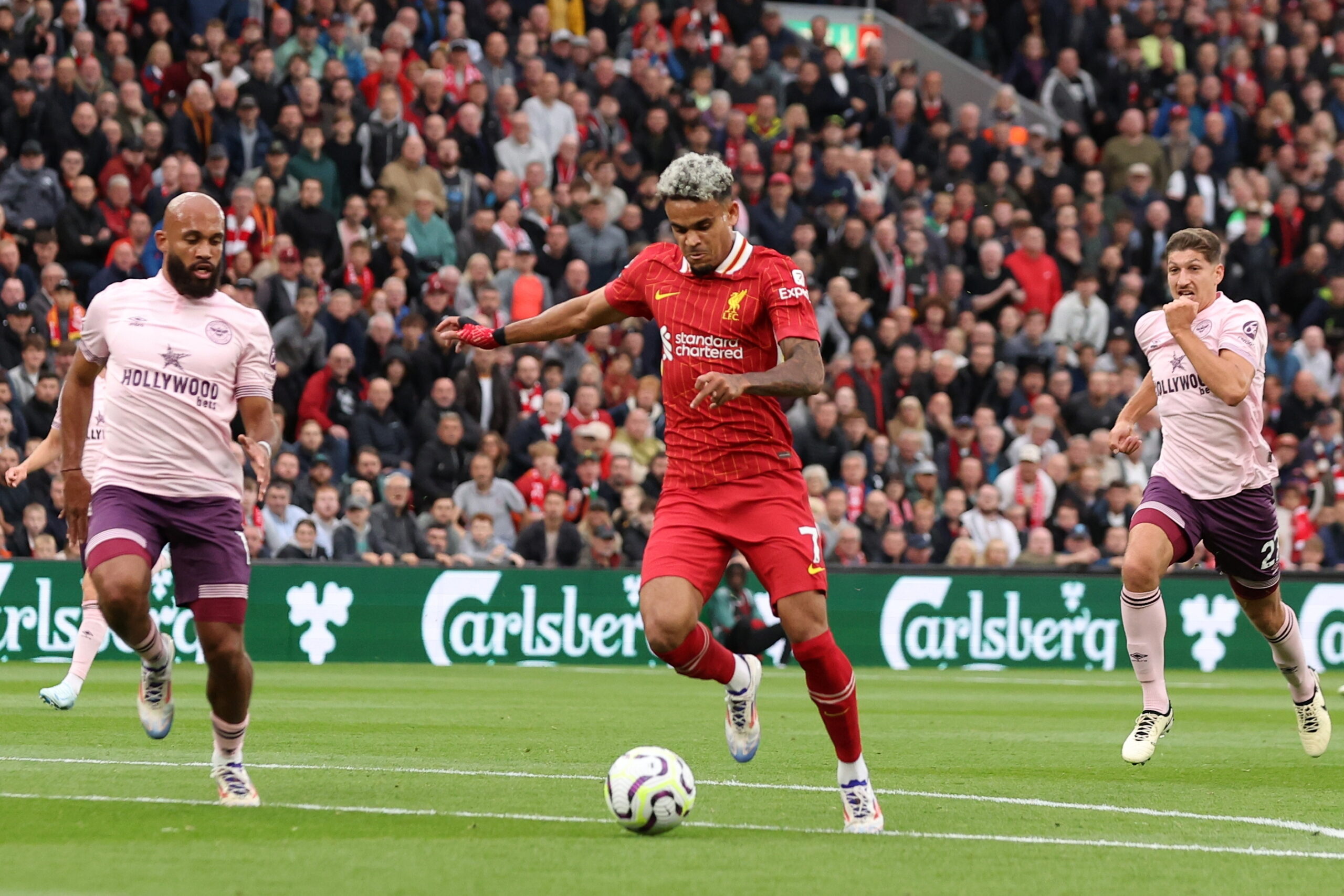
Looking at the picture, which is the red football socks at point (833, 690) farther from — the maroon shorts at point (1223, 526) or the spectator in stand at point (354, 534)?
the spectator in stand at point (354, 534)

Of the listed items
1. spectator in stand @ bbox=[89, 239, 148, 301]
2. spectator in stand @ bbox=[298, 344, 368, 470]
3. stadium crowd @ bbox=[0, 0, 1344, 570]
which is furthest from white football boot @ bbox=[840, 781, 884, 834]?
spectator in stand @ bbox=[298, 344, 368, 470]

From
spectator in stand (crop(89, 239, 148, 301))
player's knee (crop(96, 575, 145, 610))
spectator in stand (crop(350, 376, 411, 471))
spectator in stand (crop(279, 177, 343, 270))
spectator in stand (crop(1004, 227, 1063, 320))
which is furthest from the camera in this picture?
spectator in stand (crop(1004, 227, 1063, 320))

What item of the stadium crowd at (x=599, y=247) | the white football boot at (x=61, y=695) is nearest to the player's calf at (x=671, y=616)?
the white football boot at (x=61, y=695)

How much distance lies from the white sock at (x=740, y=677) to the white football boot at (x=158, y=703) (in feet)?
8.27

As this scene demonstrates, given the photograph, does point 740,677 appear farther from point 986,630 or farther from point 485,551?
point 986,630

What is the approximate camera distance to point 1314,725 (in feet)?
36.9

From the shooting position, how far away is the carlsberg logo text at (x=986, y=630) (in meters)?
21.5

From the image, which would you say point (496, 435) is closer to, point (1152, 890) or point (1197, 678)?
point (1197, 678)

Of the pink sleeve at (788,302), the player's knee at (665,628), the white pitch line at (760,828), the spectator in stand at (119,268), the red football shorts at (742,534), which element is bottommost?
the white pitch line at (760,828)

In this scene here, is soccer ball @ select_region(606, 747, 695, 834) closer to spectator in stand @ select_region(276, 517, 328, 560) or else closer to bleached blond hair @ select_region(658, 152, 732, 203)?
bleached blond hair @ select_region(658, 152, 732, 203)

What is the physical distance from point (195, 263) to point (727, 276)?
2122 millimetres

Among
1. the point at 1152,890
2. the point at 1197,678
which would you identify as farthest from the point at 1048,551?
the point at 1152,890

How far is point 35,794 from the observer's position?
27.8 ft

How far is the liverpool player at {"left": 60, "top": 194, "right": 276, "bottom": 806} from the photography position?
26.2ft
